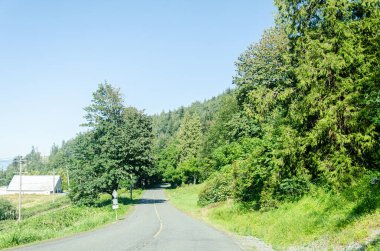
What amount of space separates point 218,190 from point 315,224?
24.6 meters

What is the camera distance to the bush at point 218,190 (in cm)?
3825

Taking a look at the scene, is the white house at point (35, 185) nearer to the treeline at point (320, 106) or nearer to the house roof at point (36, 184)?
the house roof at point (36, 184)

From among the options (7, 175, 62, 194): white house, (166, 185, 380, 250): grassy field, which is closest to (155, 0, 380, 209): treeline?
(166, 185, 380, 250): grassy field

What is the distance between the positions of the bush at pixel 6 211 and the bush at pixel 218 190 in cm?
3483

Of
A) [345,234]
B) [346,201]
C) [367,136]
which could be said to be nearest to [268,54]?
[367,136]

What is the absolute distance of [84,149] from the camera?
46.1 m

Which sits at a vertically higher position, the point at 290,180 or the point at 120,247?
the point at 290,180

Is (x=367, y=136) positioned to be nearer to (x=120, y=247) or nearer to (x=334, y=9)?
(x=334, y=9)

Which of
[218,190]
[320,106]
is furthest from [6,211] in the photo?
[320,106]

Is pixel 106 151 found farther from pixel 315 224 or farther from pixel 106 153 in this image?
pixel 315 224

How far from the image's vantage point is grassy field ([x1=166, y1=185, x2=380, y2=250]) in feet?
40.5

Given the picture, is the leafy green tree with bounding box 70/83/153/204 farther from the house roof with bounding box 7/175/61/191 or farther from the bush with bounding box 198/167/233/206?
the house roof with bounding box 7/175/61/191

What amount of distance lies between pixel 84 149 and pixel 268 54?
25804 millimetres

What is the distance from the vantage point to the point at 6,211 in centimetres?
5912
